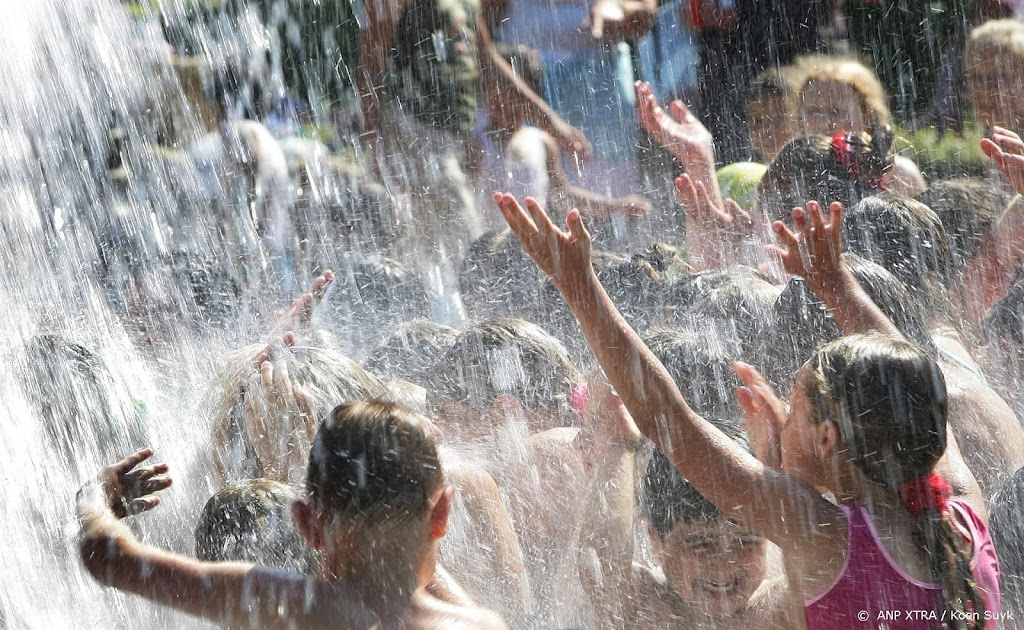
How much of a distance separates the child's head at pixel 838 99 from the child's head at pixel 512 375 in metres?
2.24

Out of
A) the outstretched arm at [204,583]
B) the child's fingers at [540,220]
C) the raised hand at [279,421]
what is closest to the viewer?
the outstretched arm at [204,583]

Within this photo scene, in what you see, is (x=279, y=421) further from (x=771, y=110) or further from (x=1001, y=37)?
(x=1001, y=37)

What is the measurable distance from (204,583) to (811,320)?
1623mm

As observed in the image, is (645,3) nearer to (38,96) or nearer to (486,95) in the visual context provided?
(486,95)

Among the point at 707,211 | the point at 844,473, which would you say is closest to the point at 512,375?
the point at 844,473

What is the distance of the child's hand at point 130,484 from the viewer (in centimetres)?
188

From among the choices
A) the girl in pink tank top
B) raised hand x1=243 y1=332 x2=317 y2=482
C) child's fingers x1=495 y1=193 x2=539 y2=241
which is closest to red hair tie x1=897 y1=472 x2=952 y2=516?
the girl in pink tank top

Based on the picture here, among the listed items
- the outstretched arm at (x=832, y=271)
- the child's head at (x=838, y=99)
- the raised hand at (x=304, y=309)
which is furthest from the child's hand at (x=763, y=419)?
the child's head at (x=838, y=99)

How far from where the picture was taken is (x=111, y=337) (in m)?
3.82

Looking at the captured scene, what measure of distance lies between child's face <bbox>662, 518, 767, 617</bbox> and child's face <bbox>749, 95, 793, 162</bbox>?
2.94 metres

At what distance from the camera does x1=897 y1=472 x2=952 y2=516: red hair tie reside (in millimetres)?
1878

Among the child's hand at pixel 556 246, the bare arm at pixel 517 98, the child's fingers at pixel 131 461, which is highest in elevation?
the bare arm at pixel 517 98

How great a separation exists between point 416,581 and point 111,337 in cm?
250

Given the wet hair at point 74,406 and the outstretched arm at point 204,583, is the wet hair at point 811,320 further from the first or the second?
the wet hair at point 74,406
